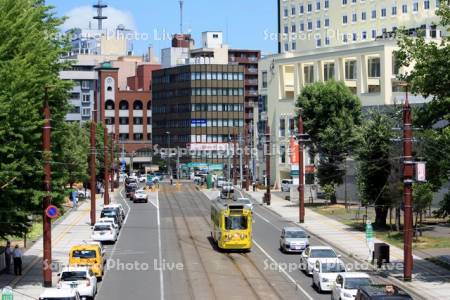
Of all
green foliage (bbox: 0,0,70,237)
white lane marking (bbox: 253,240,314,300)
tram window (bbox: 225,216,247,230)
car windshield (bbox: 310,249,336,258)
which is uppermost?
green foliage (bbox: 0,0,70,237)

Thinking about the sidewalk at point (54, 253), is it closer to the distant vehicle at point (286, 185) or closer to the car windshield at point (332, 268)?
the car windshield at point (332, 268)

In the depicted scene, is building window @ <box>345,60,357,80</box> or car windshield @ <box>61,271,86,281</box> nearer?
car windshield @ <box>61,271,86,281</box>

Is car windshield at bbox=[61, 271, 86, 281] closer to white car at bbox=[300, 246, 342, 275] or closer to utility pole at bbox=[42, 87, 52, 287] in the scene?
utility pole at bbox=[42, 87, 52, 287]

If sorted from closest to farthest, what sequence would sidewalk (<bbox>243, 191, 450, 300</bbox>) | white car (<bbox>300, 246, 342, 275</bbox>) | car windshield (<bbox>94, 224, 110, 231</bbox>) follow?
sidewalk (<bbox>243, 191, 450, 300</bbox>)
white car (<bbox>300, 246, 342, 275</bbox>)
car windshield (<bbox>94, 224, 110, 231</bbox>)

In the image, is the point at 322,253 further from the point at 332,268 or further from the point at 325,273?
the point at 325,273

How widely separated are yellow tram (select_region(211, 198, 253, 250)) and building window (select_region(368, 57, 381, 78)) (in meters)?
63.8

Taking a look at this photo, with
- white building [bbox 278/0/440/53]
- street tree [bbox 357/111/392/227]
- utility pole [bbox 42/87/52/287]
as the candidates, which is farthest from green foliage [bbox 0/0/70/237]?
white building [bbox 278/0/440/53]

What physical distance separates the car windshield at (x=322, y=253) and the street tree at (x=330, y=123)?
43505 millimetres

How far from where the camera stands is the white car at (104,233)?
60.7 m

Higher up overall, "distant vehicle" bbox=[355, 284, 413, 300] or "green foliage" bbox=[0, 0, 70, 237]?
"green foliage" bbox=[0, 0, 70, 237]

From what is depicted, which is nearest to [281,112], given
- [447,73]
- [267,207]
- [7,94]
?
[267,207]

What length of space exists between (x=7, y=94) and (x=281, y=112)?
91.9 metres

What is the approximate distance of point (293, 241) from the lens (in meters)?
56.2

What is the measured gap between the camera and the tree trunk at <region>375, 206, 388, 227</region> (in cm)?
6894
